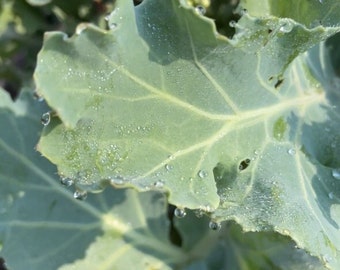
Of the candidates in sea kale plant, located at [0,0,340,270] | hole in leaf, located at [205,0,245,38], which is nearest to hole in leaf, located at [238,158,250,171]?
sea kale plant, located at [0,0,340,270]

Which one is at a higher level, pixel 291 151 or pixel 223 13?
pixel 291 151

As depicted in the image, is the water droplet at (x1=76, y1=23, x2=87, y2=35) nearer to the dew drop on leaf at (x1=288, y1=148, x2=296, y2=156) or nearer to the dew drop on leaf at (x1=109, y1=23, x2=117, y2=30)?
the dew drop on leaf at (x1=109, y1=23, x2=117, y2=30)

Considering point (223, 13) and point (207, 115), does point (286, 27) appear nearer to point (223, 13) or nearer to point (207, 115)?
point (207, 115)

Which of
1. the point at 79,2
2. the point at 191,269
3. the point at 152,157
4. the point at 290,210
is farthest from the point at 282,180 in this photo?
the point at 79,2

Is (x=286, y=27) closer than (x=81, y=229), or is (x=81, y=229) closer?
(x=286, y=27)

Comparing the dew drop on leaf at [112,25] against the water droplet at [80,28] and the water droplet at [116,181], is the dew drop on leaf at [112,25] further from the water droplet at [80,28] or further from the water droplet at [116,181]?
the water droplet at [116,181]

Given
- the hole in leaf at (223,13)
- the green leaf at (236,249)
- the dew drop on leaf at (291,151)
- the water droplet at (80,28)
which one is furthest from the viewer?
the hole in leaf at (223,13)

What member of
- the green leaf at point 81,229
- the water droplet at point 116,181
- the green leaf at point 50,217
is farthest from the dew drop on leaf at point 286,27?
the green leaf at point 50,217

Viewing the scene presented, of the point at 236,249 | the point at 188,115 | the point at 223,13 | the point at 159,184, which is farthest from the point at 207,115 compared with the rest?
the point at 223,13

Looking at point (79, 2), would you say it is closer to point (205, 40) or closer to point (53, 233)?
point (53, 233)
